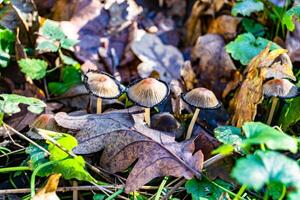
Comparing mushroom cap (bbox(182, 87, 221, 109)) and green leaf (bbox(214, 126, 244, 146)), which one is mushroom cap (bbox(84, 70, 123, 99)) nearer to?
mushroom cap (bbox(182, 87, 221, 109))

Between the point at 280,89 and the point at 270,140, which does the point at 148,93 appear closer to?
the point at 280,89

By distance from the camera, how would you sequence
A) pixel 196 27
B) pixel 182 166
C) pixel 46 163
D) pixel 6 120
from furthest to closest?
pixel 196 27 < pixel 6 120 < pixel 182 166 < pixel 46 163

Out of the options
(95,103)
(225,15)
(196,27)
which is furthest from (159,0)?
(95,103)

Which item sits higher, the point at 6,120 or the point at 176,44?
the point at 176,44

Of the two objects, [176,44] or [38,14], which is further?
[176,44]

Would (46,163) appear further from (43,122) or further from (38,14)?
(38,14)

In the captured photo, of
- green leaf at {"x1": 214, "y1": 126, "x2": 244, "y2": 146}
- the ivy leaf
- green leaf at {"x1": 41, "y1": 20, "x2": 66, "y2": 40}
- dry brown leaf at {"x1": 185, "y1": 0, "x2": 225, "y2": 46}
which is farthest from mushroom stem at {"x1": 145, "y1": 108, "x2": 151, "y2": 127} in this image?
dry brown leaf at {"x1": 185, "y1": 0, "x2": 225, "y2": 46}

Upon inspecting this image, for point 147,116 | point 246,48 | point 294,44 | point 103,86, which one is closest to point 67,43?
point 103,86

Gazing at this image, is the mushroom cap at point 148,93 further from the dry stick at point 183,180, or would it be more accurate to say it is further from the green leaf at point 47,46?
the green leaf at point 47,46
